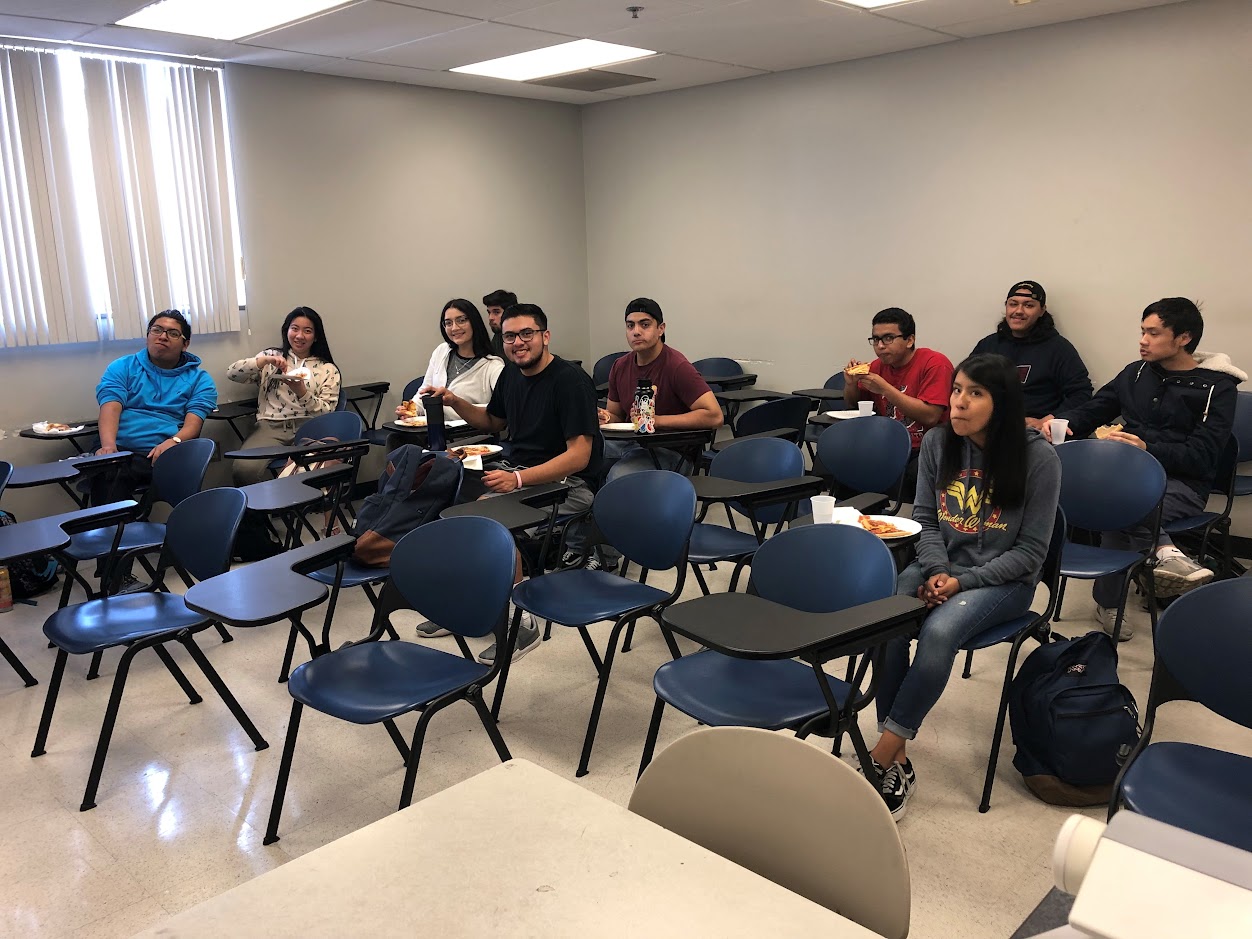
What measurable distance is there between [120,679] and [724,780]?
213cm

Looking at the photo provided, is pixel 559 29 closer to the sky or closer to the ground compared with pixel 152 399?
closer to the sky

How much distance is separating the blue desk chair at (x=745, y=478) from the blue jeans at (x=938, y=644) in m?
0.83


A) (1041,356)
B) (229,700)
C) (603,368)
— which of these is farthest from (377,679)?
(603,368)

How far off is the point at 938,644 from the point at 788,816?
1.45 metres

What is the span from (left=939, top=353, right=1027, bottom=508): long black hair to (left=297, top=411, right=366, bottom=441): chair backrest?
10.6 feet

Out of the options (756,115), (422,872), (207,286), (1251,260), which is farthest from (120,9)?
(1251,260)

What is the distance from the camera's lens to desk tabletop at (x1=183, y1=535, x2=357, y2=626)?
7.81 ft

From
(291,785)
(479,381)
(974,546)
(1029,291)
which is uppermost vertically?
(1029,291)

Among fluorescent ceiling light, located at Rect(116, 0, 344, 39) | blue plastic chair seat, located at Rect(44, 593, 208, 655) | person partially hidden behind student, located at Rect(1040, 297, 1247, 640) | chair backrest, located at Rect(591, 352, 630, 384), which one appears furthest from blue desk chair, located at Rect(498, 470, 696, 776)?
chair backrest, located at Rect(591, 352, 630, 384)

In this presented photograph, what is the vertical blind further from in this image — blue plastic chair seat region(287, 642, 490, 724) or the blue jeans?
the blue jeans

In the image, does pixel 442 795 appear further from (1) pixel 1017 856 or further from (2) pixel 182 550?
(2) pixel 182 550

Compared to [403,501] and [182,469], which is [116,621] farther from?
[182,469]

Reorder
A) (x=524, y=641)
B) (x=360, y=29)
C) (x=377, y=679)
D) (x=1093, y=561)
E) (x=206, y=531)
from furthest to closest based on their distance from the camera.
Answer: (x=360, y=29) → (x=524, y=641) → (x=1093, y=561) → (x=206, y=531) → (x=377, y=679)

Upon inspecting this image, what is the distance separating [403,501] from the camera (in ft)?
11.0
